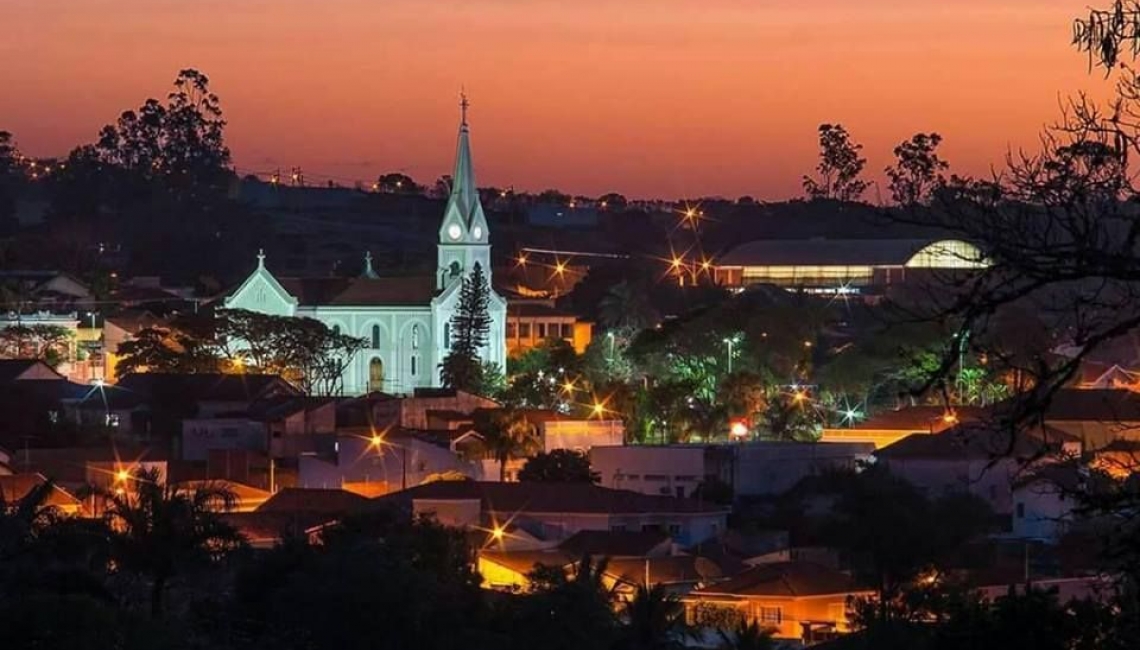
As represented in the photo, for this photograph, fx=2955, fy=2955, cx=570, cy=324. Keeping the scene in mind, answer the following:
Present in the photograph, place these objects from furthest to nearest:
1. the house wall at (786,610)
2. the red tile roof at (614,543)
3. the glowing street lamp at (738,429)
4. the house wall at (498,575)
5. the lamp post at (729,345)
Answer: the lamp post at (729,345)
the glowing street lamp at (738,429)
the red tile roof at (614,543)
the house wall at (498,575)
the house wall at (786,610)

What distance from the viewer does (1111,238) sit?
8.34 meters

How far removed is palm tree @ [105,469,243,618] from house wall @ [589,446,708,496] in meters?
18.8

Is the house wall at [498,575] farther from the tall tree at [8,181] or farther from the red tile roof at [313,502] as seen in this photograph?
the tall tree at [8,181]

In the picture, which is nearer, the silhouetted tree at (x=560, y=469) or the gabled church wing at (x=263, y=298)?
the silhouetted tree at (x=560, y=469)

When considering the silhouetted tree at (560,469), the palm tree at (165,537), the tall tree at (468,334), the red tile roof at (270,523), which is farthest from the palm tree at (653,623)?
the tall tree at (468,334)

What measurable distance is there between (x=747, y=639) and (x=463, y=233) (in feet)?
202

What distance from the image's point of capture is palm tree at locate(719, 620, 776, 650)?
32.1 meters

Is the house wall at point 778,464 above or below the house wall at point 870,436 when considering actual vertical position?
below

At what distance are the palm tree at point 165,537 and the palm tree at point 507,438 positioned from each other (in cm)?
2089

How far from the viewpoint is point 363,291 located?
90.1 m

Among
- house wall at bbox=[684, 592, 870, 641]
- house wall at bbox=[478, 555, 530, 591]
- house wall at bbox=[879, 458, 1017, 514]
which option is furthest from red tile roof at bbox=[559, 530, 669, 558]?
house wall at bbox=[879, 458, 1017, 514]

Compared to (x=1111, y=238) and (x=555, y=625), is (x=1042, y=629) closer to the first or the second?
(x=1111, y=238)

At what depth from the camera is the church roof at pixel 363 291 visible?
292 ft

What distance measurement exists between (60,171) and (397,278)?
49.7m
